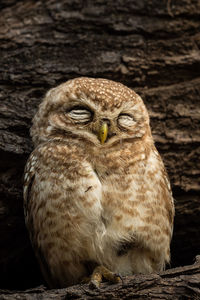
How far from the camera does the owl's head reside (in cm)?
313

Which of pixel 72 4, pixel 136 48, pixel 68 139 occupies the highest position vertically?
pixel 72 4

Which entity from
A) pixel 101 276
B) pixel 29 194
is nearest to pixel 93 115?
pixel 29 194

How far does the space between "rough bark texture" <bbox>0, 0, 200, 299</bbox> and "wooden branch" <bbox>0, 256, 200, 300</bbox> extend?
1.08 metres

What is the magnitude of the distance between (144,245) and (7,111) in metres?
1.41

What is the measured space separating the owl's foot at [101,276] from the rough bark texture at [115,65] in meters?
0.96

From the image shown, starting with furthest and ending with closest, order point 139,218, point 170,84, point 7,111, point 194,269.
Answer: point 170,84 → point 7,111 → point 139,218 → point 194,269

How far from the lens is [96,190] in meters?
2.94

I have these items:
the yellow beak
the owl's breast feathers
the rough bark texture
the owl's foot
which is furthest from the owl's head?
the owl's foot

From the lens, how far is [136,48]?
382 centimetres

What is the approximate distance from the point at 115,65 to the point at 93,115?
76cm

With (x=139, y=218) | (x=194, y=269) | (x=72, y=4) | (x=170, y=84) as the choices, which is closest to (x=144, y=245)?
(x=139, y=218)

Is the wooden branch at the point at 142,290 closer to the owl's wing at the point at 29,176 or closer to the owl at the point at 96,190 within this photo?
the owl at the point at 96,190

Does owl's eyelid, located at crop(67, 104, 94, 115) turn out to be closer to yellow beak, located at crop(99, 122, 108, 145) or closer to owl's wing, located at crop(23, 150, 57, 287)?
yellow beak, located at crop(99, 122, 108, 145)

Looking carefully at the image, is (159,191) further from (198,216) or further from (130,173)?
(198,216)
